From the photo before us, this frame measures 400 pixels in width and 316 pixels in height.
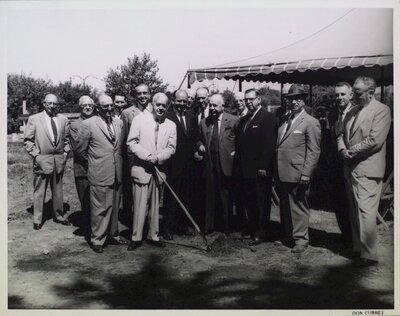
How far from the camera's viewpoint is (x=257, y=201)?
4.77m

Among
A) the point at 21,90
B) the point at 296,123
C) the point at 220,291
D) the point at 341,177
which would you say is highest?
the point at 21,90

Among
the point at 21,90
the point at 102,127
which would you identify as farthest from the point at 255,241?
the point at 21,90

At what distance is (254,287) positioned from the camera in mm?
3682

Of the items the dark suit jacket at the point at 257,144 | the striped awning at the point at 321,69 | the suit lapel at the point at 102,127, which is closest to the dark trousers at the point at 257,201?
the dark suit jacket at the point at 257,144

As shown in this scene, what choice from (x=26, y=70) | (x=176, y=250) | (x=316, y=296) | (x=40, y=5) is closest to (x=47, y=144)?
(x=26, y=70)

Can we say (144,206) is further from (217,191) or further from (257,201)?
(257,201)

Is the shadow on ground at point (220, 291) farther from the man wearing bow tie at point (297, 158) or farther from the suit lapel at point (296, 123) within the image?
the suit lapel at point (296, 123)

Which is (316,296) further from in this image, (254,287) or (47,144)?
(47,144)

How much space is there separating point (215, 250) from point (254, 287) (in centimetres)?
88

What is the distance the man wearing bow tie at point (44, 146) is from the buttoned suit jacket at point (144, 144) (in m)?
1.39

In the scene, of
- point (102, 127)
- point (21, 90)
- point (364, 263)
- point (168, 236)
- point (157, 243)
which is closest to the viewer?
point (364, 263)

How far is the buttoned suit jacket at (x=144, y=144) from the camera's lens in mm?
4449

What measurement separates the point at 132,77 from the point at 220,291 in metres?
3.02

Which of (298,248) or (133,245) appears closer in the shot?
(298,248)
